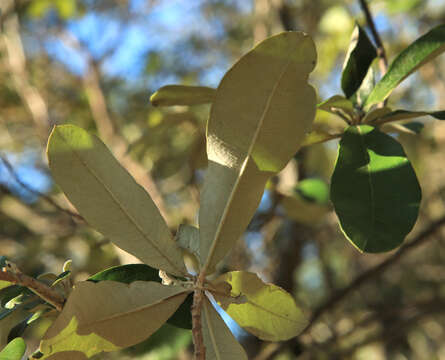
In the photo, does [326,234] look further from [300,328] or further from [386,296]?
[300,328]

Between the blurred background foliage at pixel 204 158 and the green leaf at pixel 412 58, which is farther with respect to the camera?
the blurred background foliage at pixel 204 158

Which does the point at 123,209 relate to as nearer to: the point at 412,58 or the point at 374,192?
the point at 374,192

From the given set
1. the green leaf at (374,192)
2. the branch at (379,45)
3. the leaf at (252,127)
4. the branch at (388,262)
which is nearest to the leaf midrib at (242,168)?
the leaf at (252,127)

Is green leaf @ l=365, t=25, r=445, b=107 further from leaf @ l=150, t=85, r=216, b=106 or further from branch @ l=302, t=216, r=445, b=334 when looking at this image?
branch @ l=302, t=216, r=445, b=334

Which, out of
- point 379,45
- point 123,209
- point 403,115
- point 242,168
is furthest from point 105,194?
point 379,45

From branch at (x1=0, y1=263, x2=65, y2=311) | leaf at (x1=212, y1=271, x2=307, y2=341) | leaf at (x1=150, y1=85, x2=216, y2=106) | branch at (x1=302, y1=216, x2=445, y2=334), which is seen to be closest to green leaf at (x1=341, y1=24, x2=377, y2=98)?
leaf at (x1=150, y1=85, x2=216, y2=106)

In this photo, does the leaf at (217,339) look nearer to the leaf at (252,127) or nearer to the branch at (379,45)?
the leaf at (252,127)

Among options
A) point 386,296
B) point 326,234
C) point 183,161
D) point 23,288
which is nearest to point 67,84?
point 183,161
